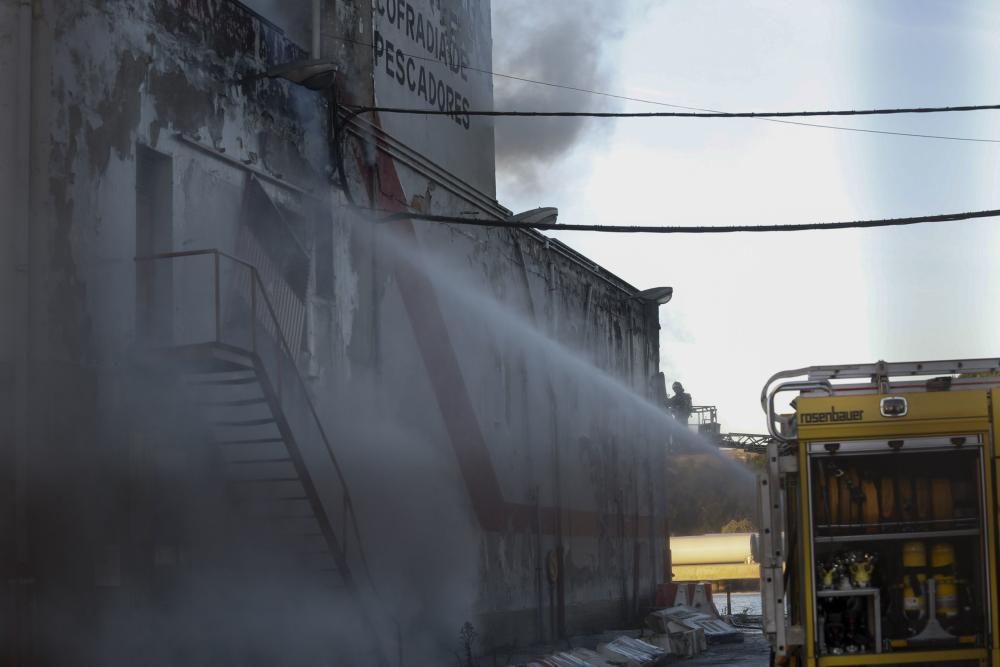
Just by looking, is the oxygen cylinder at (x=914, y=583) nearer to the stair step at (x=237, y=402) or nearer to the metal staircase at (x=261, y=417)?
the metal staircase at (x=261, y=417)

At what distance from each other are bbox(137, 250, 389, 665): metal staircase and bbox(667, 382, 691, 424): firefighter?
2156cm

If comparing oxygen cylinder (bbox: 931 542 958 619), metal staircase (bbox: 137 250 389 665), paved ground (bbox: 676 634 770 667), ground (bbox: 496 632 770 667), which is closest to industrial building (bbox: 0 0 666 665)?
metal staircase (bbox: 137 250 389 665)

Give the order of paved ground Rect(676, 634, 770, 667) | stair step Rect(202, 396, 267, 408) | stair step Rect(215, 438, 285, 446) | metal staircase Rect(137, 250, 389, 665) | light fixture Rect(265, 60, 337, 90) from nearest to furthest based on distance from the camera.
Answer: metal staircase Rect(137, 250, 389, 665)
stair step Rect(202, 396, 267, 408)
stair step Rect(215, 438, 285, 446)
light fixture Rect(265, 60, 337, 90)
paved ground Rect(676, 634, 770, 667)

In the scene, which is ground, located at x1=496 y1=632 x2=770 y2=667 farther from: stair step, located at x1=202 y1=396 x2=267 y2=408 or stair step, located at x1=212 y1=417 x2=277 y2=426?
stair step, located at x1=202 y1=396 x2=267 y2=408

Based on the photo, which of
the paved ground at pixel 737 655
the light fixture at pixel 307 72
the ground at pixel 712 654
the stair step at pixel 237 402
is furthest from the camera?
the paved ground at pixel 737 655

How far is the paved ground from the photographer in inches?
905

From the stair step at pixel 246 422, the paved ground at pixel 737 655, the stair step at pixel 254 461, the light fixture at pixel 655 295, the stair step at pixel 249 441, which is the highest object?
the light fixture at pixel 655 295

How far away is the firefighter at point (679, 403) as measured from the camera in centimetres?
3931

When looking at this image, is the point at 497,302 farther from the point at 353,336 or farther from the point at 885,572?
the point at 885,572

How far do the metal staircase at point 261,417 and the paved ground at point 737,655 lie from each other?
7134mm

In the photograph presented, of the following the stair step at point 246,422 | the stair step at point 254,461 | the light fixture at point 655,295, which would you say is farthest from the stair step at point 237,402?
the light fixture at point 655,295

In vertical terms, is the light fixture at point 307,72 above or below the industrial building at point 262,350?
above

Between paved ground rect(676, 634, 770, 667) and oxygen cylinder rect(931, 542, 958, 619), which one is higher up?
oxygen cylinder rect(931, 542, 958, 619)

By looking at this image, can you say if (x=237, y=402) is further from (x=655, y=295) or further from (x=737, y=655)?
(x=655, y=295)
